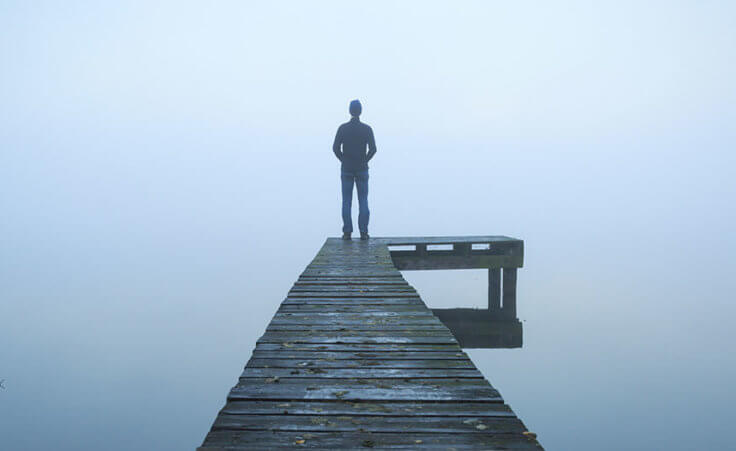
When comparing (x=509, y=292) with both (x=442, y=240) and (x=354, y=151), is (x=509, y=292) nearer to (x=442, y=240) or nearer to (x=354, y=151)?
(x=442, y=240)

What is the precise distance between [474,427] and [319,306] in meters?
2.61

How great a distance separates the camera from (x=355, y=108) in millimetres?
9227

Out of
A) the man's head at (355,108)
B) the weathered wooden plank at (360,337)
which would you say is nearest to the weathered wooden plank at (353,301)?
the weathered wooden plank at (360,337)

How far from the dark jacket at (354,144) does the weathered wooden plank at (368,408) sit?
6.97 meters

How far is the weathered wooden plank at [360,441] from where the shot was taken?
2088 millimetres

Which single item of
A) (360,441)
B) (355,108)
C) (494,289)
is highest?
(355,108)

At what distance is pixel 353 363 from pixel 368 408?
67 cm

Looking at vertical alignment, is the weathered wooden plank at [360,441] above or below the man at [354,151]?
below

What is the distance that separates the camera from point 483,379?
285cm

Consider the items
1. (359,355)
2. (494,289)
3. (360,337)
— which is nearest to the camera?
(359,355)

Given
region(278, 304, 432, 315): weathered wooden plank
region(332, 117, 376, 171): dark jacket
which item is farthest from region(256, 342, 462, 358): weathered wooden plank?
region(332, 117, 376, 171): dark jacket

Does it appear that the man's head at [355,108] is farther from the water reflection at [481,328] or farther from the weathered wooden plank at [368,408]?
the weathered wooden plank at [368,408]

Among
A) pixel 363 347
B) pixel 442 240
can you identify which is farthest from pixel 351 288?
pixel 442 240

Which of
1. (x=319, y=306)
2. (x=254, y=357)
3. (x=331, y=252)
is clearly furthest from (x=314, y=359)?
(x=331, y=252)
